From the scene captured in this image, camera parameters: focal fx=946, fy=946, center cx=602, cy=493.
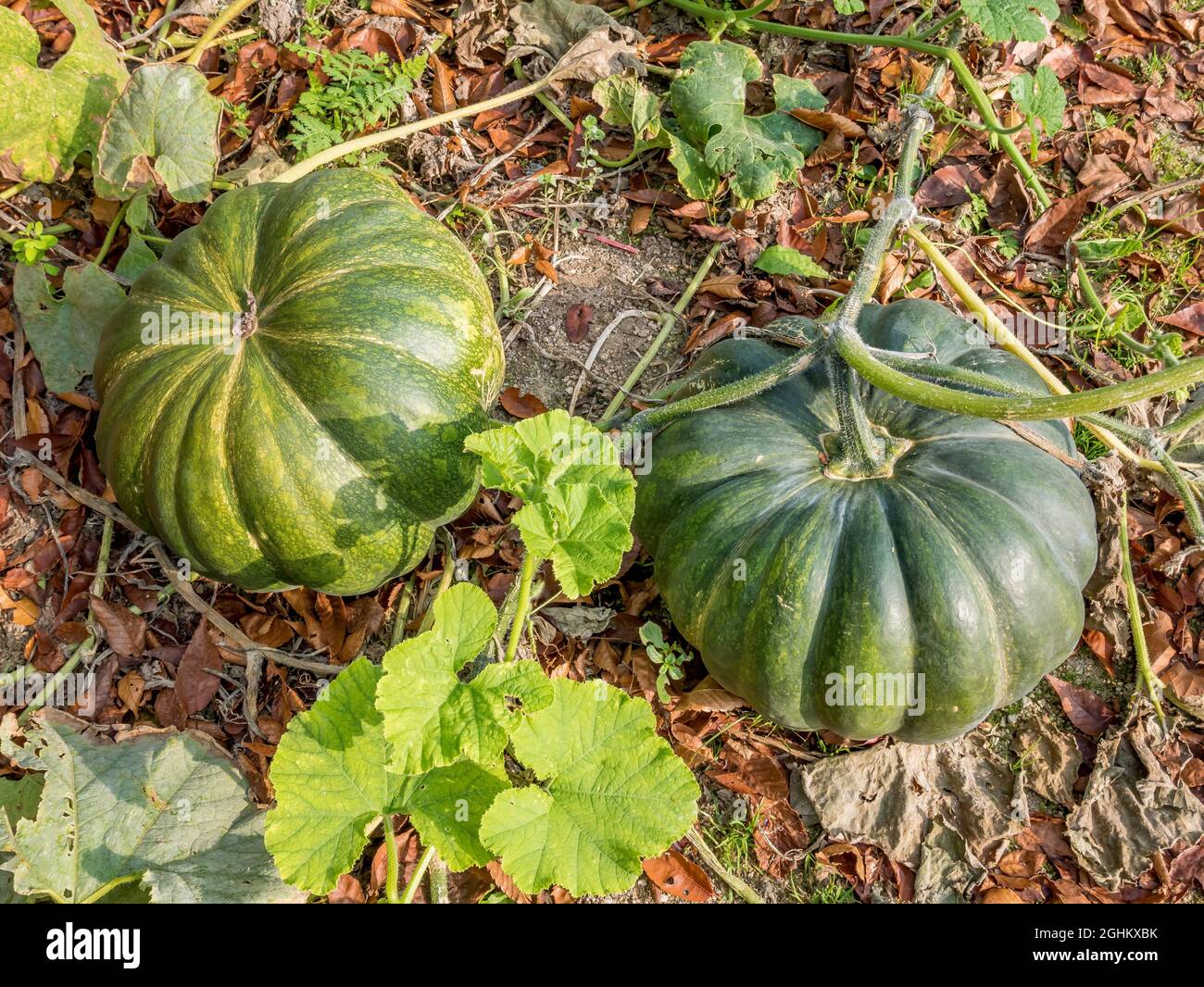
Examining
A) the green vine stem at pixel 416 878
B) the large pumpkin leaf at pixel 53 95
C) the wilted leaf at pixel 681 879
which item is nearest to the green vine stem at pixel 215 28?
the large pumpkin leaf at pixel 53 95

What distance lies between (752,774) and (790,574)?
1166 mm

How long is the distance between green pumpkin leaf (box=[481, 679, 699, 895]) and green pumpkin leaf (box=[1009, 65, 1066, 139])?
2.67 m

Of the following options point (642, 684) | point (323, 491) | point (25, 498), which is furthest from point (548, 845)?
point (25, 498)

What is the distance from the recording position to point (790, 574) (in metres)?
2.97

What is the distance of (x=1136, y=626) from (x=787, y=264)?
206cm

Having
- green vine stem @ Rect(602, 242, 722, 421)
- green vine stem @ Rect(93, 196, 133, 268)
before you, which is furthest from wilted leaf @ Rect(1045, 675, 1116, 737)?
green vine stem @ Rect(93, 196, 133, 268)

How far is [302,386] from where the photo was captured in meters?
2.96

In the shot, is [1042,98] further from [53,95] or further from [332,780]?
[53,95]

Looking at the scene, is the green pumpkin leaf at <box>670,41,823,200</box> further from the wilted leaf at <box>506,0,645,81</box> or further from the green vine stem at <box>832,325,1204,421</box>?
the green vine stem at <box>832,325,1204,421</box>

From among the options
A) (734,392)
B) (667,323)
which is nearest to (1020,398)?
(734,392)

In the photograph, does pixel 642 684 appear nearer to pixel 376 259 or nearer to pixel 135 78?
pixel 376 259

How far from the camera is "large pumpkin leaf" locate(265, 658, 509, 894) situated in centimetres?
293

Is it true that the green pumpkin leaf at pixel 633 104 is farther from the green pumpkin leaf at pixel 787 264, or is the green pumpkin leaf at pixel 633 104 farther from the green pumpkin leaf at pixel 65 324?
the green pumpkin leaf at pixel 65 324
